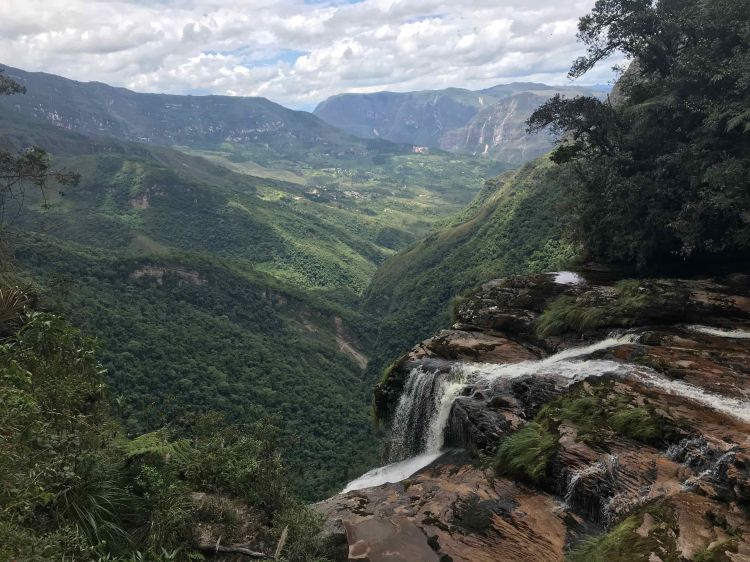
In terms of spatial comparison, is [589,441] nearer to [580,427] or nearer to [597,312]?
[580,427]

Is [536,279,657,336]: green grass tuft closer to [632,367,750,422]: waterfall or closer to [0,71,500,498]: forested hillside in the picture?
[632,367,750,422]: waterfall

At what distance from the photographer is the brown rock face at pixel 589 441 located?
10062 millimetres

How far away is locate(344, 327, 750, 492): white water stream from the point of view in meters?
16.7

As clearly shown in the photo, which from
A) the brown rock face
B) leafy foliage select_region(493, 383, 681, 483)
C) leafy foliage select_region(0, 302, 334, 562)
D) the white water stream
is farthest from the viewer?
the white water stream

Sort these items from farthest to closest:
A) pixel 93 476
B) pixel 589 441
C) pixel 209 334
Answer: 1. pixel 209 334
2. pixel 589 441
3. pixel 93 476

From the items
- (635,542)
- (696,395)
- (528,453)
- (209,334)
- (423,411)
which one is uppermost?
(696,395)

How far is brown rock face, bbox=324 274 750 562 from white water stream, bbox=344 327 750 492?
10 centimetres

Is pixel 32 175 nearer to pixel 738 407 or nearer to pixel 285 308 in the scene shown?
pixel 738 407

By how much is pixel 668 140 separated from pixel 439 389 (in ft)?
56.7

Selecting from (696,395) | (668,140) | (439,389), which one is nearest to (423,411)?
(439,389)

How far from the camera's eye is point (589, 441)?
41.3 ft

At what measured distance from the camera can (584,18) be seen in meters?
25.6

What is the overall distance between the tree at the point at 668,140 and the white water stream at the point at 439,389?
7.33 meters

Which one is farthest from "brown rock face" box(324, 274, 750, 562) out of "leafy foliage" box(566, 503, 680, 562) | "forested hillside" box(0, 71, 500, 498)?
"forested hillside" box(0, 71, 500, 498)
